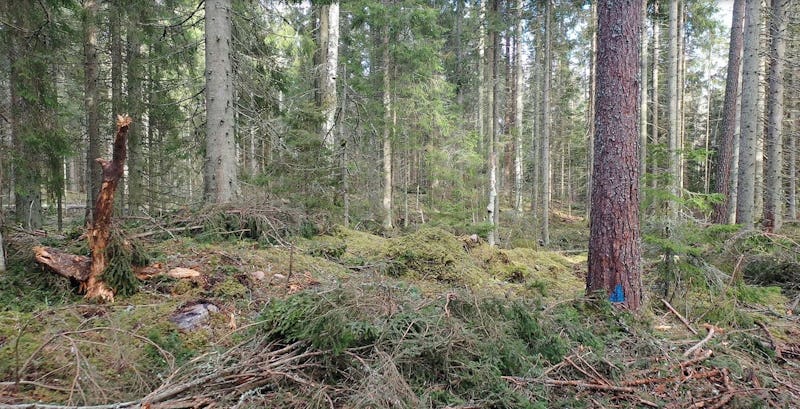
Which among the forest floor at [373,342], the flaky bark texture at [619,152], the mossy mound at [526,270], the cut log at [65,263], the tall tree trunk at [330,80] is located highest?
the tall tree trunk at [330,80]

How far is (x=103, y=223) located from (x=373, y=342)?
2634 mm

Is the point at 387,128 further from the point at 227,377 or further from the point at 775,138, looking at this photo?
the point at 227,377

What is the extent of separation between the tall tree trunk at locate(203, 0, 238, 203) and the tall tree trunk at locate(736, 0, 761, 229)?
35.7 feet

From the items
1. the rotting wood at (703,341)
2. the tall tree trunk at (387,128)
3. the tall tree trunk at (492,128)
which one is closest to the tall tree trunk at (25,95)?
the tall tree trunk at (387,128)

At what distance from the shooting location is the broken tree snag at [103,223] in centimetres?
325

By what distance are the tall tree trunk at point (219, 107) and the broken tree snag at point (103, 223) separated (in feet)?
10.3

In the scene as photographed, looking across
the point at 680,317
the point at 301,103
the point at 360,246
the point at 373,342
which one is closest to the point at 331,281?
the point at 373,342

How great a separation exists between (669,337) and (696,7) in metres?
19.3

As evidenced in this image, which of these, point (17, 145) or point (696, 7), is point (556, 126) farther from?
point (17, 145)

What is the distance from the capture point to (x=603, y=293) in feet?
12.9

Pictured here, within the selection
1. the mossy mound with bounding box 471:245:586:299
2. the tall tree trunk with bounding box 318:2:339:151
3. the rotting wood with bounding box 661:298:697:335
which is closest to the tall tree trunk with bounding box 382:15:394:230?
the tall tree trunk with bounding box 318:2:339:151

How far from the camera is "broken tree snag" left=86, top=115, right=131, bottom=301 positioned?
325cm

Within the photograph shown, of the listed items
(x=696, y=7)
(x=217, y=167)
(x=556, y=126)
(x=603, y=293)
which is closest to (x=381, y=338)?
A: (x=603, y=293)

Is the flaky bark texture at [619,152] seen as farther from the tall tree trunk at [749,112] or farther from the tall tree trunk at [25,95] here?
the tall tree trunk at [25,95]
